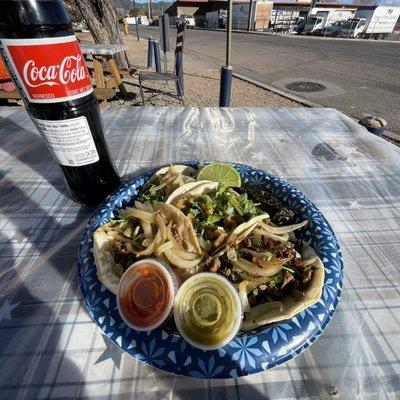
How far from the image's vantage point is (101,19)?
23.4 ft

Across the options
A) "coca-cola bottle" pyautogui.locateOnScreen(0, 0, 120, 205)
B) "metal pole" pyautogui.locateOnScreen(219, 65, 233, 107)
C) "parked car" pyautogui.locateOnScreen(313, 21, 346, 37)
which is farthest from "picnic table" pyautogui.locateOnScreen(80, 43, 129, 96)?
"parked car" pyautogui.locateOnScreen(313, 21, 346, 37)

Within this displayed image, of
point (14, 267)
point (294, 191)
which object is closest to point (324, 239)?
point (294, 191)

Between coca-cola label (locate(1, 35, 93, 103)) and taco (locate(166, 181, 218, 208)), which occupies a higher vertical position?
coca-cola label (locate(1, 35, 93, 103))

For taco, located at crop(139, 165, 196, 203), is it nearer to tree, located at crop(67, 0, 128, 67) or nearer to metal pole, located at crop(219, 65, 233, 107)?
metal pole, located at crop(219, 65, 233, 107)

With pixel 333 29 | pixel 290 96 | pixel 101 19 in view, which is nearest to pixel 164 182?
pixel 290 96

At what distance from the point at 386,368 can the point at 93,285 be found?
0.95 m

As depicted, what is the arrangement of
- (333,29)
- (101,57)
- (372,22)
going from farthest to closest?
(333,29)
(372,22)
(101,57)

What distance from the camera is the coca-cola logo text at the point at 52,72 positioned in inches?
36.9

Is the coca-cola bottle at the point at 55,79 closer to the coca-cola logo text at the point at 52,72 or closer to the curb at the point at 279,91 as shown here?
the coca-cola logo text at the point at 52,72

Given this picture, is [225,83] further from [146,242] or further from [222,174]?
[146,242]

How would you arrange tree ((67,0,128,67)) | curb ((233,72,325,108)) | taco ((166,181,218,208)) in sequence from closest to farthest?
taco ((166,181,218,208))
curb ((233,72,325,108))
tree ((67,0,128,67))

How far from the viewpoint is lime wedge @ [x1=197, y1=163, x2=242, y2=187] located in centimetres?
127

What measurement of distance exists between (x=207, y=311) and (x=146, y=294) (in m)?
0.19

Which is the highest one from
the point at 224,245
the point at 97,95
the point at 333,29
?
the point at 224,245
